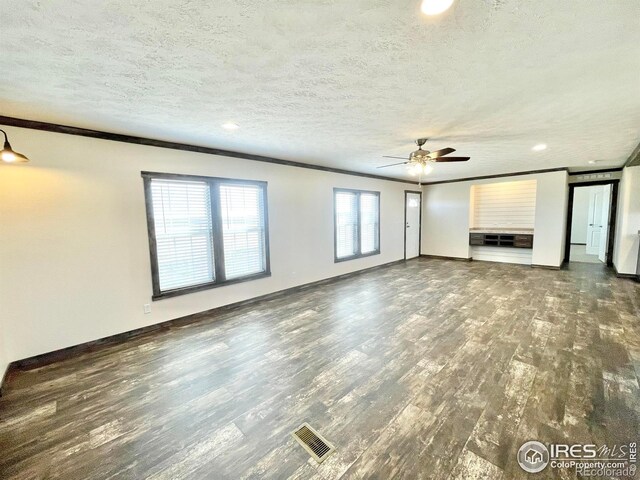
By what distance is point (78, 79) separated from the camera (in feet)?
6.56

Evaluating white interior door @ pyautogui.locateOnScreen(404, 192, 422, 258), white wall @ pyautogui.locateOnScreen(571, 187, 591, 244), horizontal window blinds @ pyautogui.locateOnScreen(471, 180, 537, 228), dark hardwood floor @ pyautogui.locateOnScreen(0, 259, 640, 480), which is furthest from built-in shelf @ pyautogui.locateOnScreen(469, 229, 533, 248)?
white wall @ pyautogui.locateOnScreen(571, 187, 591, 244)

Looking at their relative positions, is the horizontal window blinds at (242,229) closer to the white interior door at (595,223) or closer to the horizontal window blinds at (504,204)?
the horizontal window blinds at (504,204)

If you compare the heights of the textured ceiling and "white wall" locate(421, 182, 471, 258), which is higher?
the textured ceiling

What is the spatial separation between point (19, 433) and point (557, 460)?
3.72 m

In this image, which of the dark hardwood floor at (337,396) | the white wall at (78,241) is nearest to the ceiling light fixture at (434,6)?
the dark hardwood floor at (337,396)

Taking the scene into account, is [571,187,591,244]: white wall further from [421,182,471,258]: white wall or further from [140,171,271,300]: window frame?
[140,171,271,300]: window frame

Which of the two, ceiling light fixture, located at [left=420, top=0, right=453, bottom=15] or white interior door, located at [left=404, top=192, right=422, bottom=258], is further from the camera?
white interior door, located at [left=404, top=192, right=422, bottom=258]

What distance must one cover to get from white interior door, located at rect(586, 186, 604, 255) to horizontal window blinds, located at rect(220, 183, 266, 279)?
10.0m

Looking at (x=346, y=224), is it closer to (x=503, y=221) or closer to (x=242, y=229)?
(x=242, y=229)

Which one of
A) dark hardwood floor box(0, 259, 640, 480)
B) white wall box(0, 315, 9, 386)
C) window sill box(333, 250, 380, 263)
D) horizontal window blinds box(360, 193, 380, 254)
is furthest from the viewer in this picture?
horizontal window blinds box(360, 193, 380, 254)

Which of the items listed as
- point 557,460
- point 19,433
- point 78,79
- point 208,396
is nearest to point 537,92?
point 557,460

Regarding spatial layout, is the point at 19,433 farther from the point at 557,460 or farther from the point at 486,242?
the point at 486,242

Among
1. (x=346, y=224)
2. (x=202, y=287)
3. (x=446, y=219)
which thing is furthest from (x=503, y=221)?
(x=202, y=287)

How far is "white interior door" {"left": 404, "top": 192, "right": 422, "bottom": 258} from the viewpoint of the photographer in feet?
28.0
